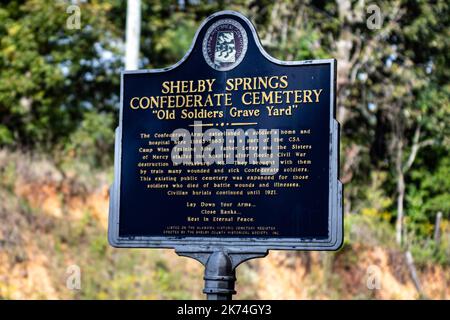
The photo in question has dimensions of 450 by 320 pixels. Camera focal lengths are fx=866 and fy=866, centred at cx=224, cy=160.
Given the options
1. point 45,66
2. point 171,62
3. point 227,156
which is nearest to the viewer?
point 227,156

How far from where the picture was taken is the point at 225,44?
28.8ft

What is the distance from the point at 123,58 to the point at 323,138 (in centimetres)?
1273

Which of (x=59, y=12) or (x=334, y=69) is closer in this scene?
(x=334, y=69)

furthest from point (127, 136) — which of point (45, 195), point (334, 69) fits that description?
point (45, 195)

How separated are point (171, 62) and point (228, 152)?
13325 millimetres

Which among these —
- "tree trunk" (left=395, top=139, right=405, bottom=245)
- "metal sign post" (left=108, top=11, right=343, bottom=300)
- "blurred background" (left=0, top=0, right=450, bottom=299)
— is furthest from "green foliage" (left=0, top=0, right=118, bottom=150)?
"metal sign post" (left=108, top=11, right=343, bottom=300)

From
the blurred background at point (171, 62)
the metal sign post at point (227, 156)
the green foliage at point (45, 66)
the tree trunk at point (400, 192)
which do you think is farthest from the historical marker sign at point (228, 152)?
the tree trunk at point (400, 192)

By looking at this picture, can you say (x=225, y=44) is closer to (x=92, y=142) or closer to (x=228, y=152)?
(x=228, y=152)

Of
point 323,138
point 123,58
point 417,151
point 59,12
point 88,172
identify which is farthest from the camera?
point 417,151

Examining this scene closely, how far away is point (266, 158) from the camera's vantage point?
8.26m

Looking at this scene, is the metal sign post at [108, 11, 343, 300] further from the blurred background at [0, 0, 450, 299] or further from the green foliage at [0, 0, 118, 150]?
the green foliage at [0, 0, 118, 150]

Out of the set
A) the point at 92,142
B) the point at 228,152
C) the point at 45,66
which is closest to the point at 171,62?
the point at 92,142

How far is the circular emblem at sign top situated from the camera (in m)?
8.66

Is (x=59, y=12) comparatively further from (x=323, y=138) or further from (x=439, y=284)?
(x=323, y=138)
